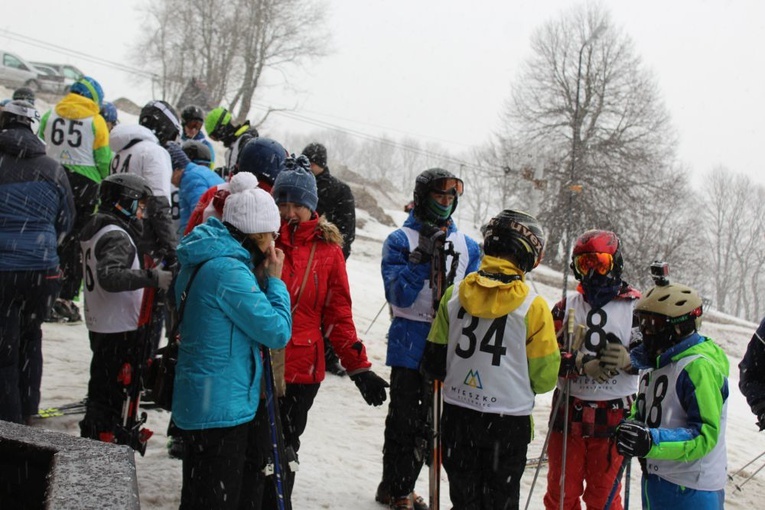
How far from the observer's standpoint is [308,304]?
3746 millimetres

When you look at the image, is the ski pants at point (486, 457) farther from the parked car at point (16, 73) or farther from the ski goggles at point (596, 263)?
the parked car at point (16, 73)

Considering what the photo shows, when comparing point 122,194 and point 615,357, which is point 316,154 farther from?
point 615,357

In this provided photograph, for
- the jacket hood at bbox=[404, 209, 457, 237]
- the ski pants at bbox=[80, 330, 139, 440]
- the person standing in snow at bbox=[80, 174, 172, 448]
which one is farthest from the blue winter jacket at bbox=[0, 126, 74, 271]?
the jacket hood at bbox=[404, 209, 457, 237]

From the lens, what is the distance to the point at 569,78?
41.9 m

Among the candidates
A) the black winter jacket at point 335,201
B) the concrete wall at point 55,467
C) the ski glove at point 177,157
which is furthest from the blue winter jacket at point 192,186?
the concrete wall at point 55,467

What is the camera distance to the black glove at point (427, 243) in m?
4.23

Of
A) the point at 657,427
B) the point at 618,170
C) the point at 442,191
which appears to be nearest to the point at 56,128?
the point at 442,191

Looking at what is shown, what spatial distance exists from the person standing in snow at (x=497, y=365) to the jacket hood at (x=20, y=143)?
2.91 metres

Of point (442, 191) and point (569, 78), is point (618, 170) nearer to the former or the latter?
point (569, 78)

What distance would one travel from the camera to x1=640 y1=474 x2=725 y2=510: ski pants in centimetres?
337

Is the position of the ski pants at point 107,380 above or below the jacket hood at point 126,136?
below

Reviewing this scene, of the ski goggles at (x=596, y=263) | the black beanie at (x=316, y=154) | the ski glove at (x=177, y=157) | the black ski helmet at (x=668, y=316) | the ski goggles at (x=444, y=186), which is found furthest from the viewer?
the black beanie at (x=316, y=154)

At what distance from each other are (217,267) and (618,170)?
38.7m

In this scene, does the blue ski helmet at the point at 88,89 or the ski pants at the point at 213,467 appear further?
the blue ski helmet at the point at 88,89
